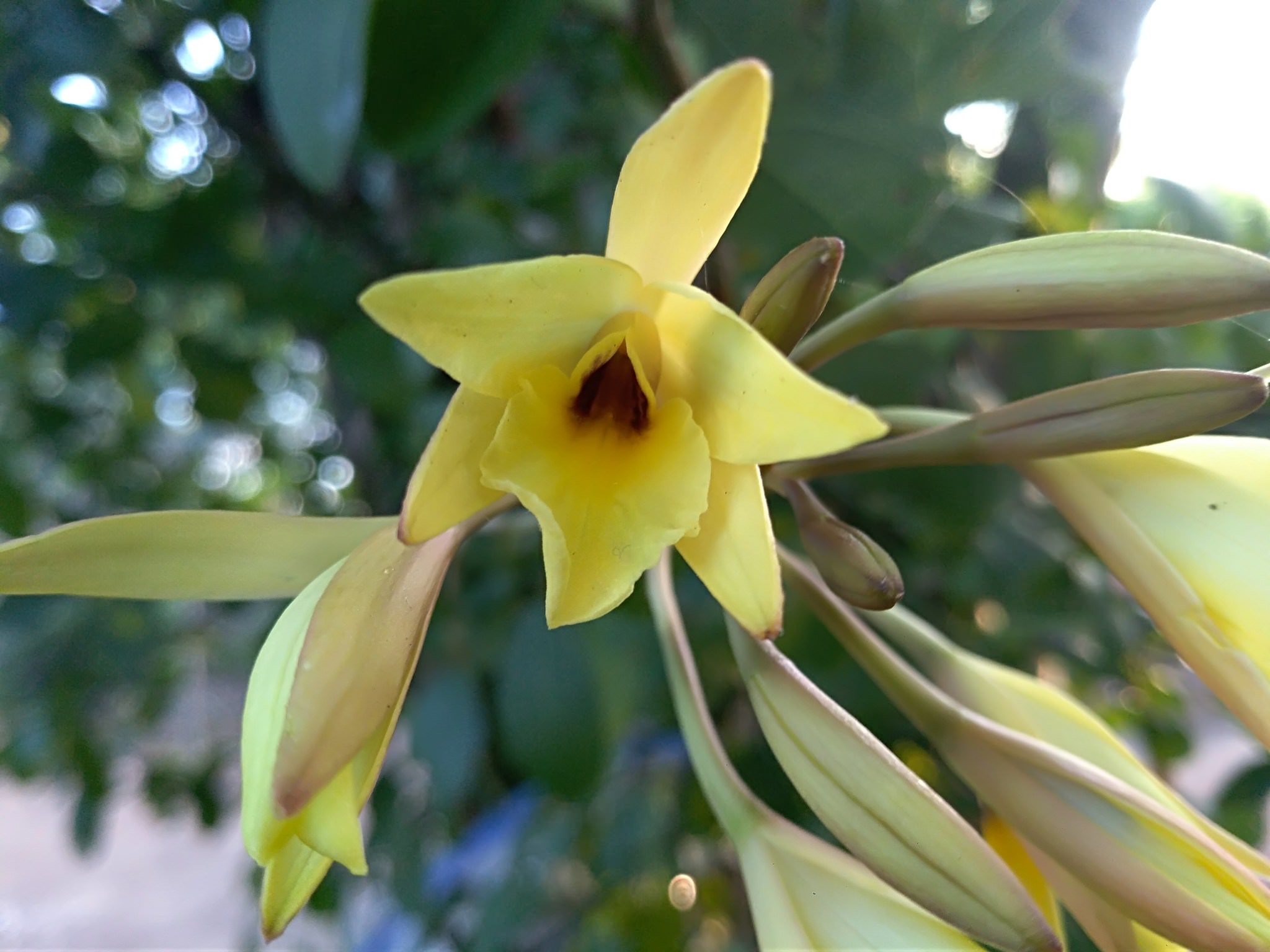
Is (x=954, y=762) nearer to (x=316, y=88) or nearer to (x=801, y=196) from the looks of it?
(x=801, y=196)

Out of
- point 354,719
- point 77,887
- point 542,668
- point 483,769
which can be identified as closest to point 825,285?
point 354,719

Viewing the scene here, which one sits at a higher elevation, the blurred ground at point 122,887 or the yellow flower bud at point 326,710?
the yellow flower bud at point 326,710

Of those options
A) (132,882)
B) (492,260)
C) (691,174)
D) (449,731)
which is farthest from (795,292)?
(132,882)

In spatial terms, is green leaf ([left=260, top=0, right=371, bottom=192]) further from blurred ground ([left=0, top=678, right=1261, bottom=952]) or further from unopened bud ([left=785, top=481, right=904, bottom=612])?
blurred ground ([left=0, top=678, right=1261, bottom=952])

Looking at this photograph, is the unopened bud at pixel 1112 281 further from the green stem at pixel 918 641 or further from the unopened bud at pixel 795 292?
the green stem at pixel 918 641

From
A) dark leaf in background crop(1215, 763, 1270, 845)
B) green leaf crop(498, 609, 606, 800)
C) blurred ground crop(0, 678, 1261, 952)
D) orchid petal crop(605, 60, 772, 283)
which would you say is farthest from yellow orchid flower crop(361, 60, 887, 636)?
blurred ground crop(0, 678, 1261, 952)

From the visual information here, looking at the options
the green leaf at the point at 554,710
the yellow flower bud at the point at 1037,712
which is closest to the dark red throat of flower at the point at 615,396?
the yellow flower bud at the point at 1037,712
